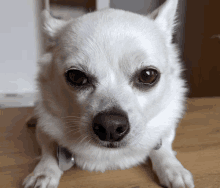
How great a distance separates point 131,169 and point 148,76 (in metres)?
0.42

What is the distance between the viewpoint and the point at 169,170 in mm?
792

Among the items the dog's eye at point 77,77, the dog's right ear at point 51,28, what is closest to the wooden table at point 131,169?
the dog's eye at point 77,77

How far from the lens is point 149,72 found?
813mm

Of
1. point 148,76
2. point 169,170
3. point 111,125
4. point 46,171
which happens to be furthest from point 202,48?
point 46,171

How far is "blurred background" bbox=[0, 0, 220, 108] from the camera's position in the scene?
2740 mm

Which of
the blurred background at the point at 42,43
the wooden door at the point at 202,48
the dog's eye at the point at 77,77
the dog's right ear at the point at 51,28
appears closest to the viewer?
the dog's eye at the point at 77,77

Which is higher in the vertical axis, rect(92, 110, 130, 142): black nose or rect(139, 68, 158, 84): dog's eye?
rect(139, 68, 158, 84): dog's eye

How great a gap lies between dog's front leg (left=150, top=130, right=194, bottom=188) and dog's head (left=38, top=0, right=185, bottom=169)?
6cm

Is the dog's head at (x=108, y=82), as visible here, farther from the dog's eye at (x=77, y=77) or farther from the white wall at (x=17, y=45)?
the white wall at (x=17, y=45)

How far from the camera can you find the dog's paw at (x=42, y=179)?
0.73 metres

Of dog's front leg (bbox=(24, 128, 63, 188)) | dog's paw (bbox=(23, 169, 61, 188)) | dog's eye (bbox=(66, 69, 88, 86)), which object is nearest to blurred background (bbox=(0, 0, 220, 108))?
dog's eye (bbox=(66, 69, 88, 86))

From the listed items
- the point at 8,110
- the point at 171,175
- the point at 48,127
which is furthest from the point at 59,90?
the point at 8,110

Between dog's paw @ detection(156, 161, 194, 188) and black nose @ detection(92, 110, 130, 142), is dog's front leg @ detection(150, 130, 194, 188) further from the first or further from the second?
black nose @ detection(92, 110, 130, 142)

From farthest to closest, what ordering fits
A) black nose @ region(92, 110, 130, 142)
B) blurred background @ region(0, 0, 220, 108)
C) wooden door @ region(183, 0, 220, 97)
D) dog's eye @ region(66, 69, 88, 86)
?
wooden door @ region(183, 0, 220, 97), blurred background @ region(0, 0, 220, 108), dog's eye @ region(66, 69, 88, 86), black nose @ region(92, 110, 130, 142)
